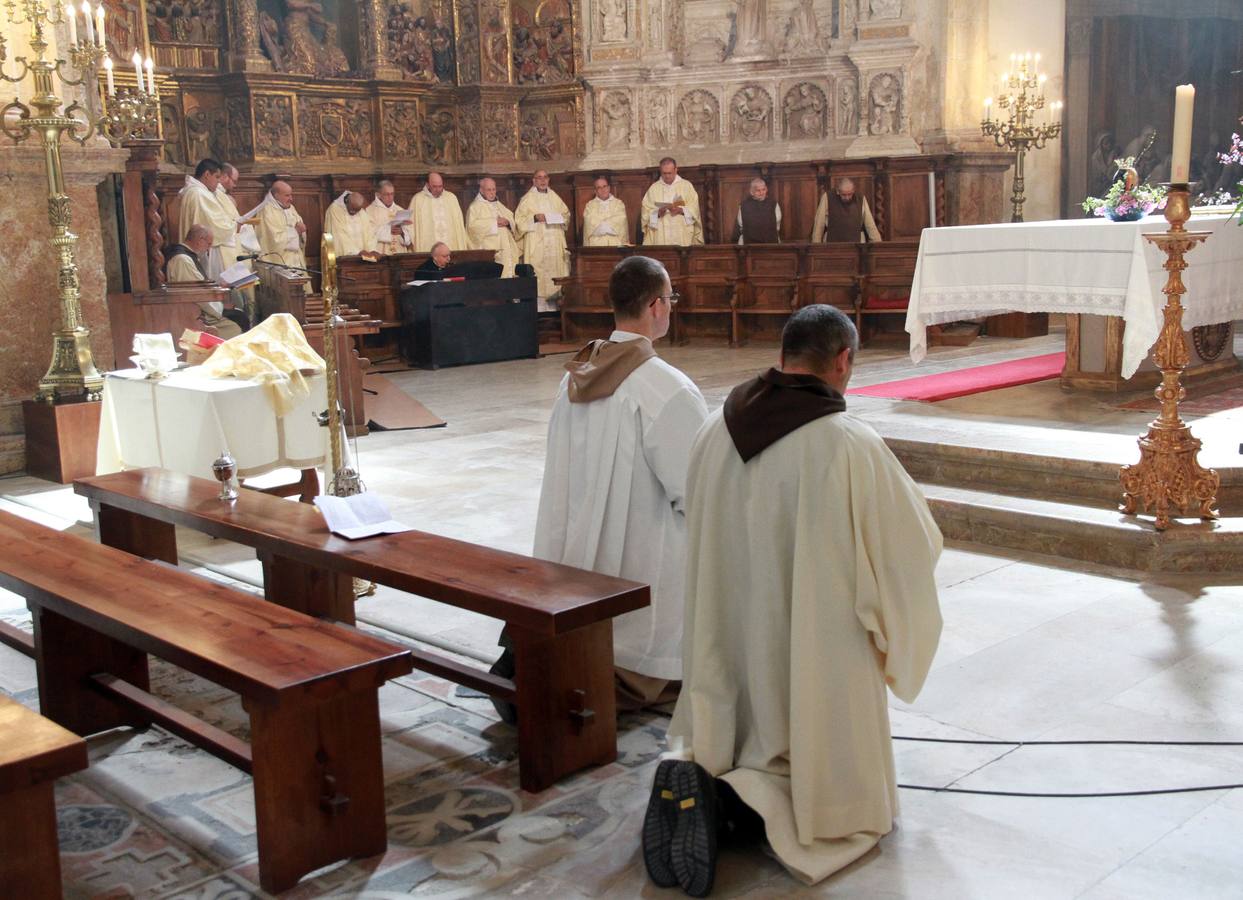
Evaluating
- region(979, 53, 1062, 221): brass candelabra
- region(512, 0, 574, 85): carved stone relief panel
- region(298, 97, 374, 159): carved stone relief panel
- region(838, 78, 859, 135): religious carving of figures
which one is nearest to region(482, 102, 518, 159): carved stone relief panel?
region(512, 0, 574, 85): carved stone relief panel

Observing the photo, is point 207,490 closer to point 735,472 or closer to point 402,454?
point 735,472

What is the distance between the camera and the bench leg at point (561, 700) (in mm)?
3355

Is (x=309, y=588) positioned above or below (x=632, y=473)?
below

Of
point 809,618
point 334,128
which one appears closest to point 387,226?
point 334,128

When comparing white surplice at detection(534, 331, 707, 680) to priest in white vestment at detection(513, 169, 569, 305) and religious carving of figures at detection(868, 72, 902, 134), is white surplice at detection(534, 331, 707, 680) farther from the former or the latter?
priest in white vestment at detection(513, 169, 569, 305)

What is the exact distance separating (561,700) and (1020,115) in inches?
417

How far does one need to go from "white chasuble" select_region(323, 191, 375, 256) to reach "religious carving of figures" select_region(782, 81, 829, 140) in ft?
15.5

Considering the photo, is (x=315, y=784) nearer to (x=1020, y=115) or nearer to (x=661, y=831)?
(x=661, y=831)

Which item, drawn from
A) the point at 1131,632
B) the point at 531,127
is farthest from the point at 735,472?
the point at 531,127

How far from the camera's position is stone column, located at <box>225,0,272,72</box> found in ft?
47.1

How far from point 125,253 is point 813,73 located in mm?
Result: 8008

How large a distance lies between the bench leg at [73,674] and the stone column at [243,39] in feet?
38.3

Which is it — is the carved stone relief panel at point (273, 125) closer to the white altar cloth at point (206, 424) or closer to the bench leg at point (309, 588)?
the white altar cloth at point (206, 424)

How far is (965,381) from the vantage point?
8.90 metres
